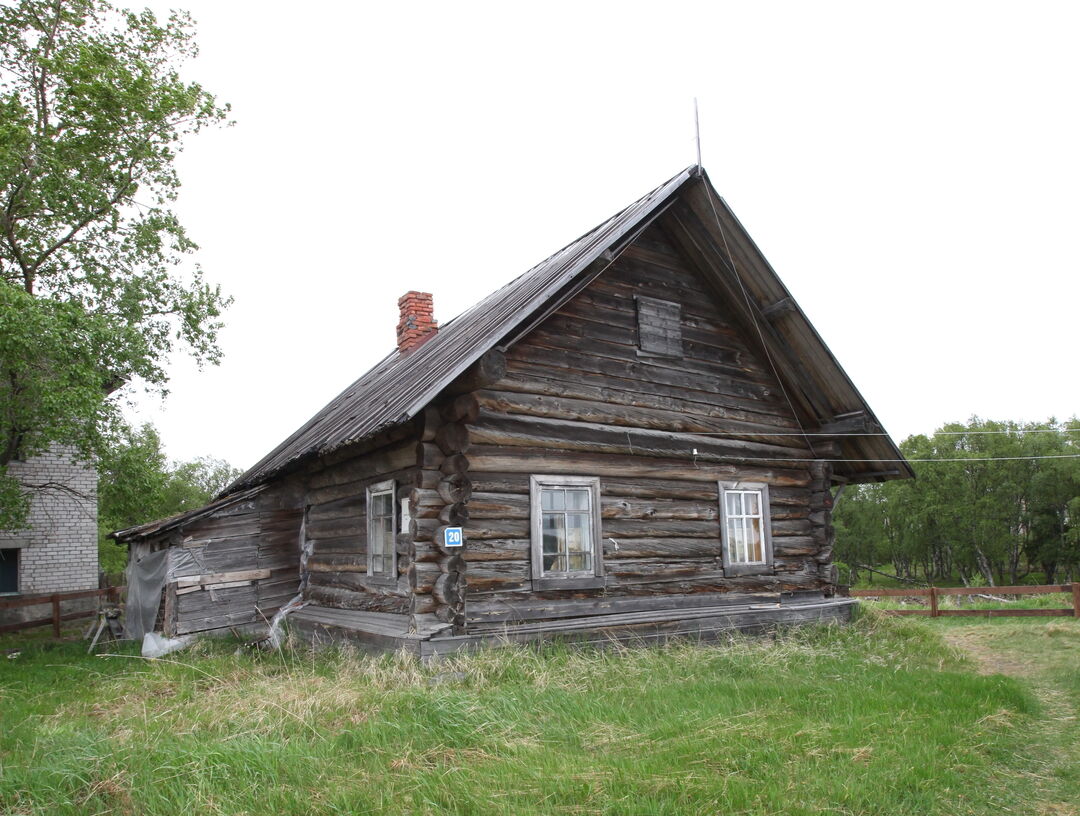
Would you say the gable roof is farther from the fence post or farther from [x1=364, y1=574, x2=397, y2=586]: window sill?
the fence post

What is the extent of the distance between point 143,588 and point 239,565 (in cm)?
207

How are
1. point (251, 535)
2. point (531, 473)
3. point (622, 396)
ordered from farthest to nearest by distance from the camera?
point (251, 535) < point (622, 396) < point (531, 473)

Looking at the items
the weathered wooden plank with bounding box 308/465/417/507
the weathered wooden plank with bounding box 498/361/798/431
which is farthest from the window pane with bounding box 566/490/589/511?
the weathered wooden plank with bounding box 308/465/417/507

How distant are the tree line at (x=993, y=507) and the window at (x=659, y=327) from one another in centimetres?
3699

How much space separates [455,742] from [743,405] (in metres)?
7.73

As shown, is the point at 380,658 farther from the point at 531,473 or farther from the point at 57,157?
the point at 57,157

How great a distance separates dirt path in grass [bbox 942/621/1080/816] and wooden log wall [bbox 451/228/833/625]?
110 inches

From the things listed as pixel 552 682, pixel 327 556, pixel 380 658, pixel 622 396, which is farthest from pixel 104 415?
pixel 552 682

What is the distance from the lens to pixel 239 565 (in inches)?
514

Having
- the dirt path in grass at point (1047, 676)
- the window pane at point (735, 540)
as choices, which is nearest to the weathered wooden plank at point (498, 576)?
the window pane at point (735, 540)

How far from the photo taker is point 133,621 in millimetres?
14375

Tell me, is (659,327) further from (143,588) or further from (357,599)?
(143,588)

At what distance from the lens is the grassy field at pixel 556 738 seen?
489 cm

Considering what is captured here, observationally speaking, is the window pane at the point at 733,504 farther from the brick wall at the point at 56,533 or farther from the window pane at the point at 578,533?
the brick wall at the point at 56,533
